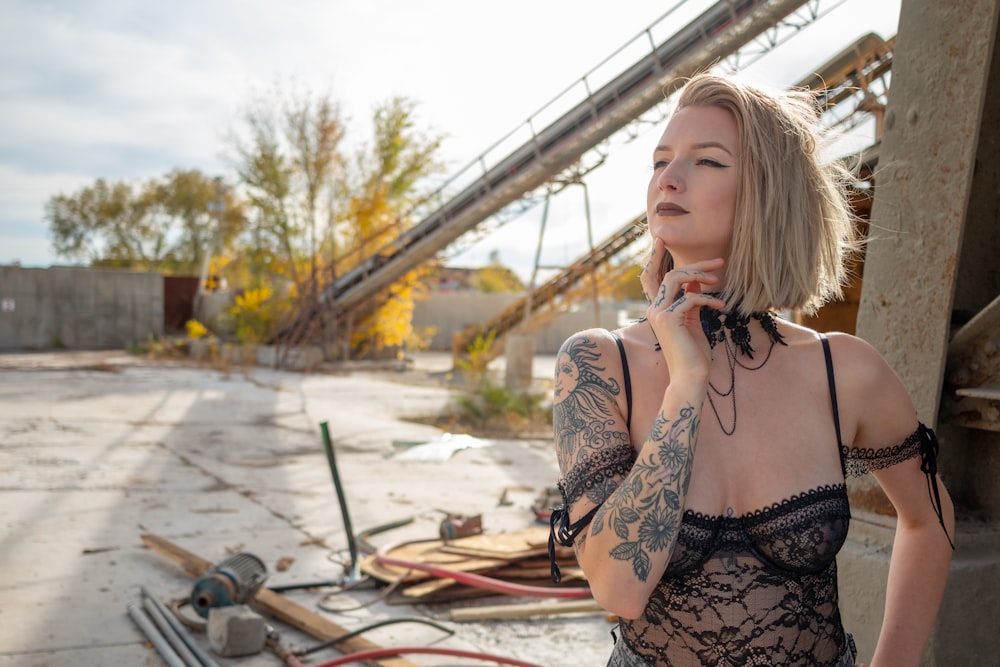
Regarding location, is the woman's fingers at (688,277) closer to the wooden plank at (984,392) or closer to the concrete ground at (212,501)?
the wooden plank at (984,392)

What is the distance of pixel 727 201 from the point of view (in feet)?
5.33

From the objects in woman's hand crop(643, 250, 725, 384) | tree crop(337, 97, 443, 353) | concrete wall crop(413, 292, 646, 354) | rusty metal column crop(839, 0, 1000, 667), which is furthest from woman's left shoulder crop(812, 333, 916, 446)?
concrete wall crop(413, 292, 646, 354)

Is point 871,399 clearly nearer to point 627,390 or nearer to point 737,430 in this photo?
point 737,430

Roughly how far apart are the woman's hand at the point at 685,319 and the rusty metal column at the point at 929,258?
1.07 meters

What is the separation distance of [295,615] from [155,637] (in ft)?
2.10

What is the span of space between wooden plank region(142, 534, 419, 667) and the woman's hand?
2411 mm

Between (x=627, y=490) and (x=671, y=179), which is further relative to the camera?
(x=671, y=179)

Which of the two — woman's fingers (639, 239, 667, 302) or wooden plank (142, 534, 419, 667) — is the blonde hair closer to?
woman's fingers (639, 239, 667, 302)

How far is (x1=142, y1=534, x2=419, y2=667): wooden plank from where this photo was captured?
11.8ft

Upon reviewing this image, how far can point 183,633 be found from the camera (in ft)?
11.9

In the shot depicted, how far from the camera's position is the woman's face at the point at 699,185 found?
5.31ft

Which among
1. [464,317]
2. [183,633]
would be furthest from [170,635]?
[464,317]

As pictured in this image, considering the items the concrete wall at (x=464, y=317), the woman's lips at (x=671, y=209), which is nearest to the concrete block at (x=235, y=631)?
the woman's lips at (x=671, y=209)

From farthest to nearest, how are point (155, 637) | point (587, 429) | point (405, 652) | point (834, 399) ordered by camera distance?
point (155, 637) → point (405, 652) → point (834, 399) → point (587, 429)
